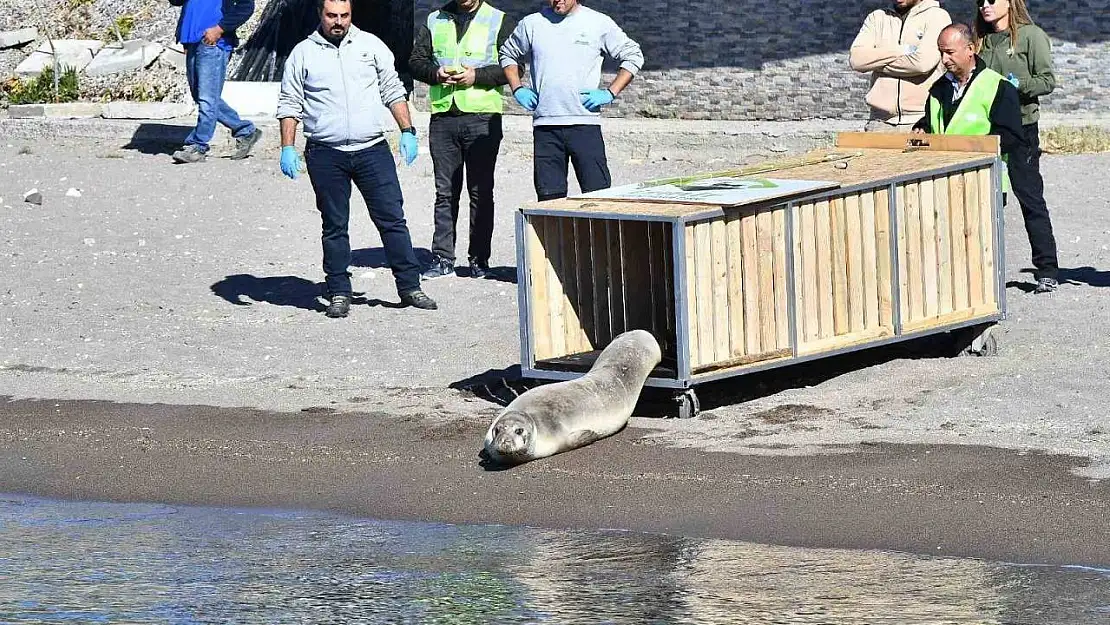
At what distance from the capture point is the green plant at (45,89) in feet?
69.8

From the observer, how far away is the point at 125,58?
22547mm

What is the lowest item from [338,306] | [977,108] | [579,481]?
[579,481]

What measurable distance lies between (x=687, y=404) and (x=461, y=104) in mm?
4081

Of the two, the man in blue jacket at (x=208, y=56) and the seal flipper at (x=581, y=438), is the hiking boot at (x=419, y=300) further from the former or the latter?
the man in blue jacket at (x=208, y=56)

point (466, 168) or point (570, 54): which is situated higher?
point (570, 54)

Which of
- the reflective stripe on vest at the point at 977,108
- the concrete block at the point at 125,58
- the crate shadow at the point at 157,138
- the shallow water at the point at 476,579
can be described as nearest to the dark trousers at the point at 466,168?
the reflective stripe on vest at the point at 977,108

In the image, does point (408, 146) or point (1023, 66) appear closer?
point (1023, 66)

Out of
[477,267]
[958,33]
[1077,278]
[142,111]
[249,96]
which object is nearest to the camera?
[958,33]

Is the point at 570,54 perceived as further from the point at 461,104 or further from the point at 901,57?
the point at 901,57

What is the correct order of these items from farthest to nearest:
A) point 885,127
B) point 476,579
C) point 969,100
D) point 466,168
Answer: point 466,168 → point 885,127 → point 969,100 → point 476,579

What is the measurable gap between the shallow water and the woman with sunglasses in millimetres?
4846

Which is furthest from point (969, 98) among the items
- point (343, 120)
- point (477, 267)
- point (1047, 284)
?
point (477, 267)

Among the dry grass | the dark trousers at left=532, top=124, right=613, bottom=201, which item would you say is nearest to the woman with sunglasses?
the dark trousers at left=532, top=124, right=613, bottom=201

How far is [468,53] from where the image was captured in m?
11.5
